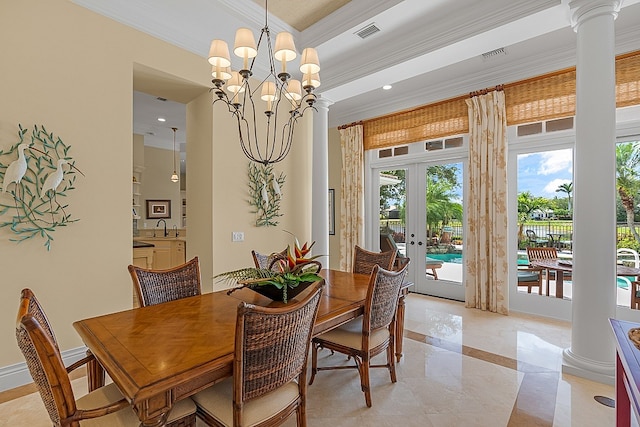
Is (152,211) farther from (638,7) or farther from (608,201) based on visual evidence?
(638,7)

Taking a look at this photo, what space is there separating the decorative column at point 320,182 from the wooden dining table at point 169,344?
2.29m

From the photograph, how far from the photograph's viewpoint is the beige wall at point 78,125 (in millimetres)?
2379

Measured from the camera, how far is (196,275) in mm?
2385

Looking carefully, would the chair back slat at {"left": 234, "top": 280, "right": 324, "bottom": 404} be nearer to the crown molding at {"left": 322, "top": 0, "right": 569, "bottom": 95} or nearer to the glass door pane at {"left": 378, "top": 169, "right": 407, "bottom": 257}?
the crown molding at {"left": 322, "top": 0, "right": 569, "bottom": 95}

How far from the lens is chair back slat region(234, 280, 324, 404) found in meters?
1.27

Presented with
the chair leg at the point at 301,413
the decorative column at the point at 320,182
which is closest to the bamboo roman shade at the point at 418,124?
the decorative column at the point at 320,182

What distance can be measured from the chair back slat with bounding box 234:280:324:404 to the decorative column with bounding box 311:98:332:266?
297 cm

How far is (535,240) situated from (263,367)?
4.19 m

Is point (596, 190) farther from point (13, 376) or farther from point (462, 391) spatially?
point (13, 376)

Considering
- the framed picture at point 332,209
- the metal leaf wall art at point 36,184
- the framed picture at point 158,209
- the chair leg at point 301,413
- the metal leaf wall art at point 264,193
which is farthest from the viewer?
the framed picture at point 158,209

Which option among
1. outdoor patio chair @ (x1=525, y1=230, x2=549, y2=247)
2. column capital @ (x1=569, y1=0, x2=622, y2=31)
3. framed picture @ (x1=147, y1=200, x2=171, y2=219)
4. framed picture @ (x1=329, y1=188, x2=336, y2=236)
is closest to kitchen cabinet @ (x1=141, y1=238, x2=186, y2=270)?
framed picture @ (x1=147, y1=200, x2=171, y2=219)

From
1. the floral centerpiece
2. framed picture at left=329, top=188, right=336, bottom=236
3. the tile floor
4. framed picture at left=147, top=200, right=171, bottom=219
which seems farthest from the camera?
framed picture at left=147, top=200, right=171, bottom=219

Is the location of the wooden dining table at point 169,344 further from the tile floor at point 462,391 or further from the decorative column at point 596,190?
the decorative column at point 596,190

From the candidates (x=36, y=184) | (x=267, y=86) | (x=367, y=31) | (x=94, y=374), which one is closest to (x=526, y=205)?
(x=367, y=31)
